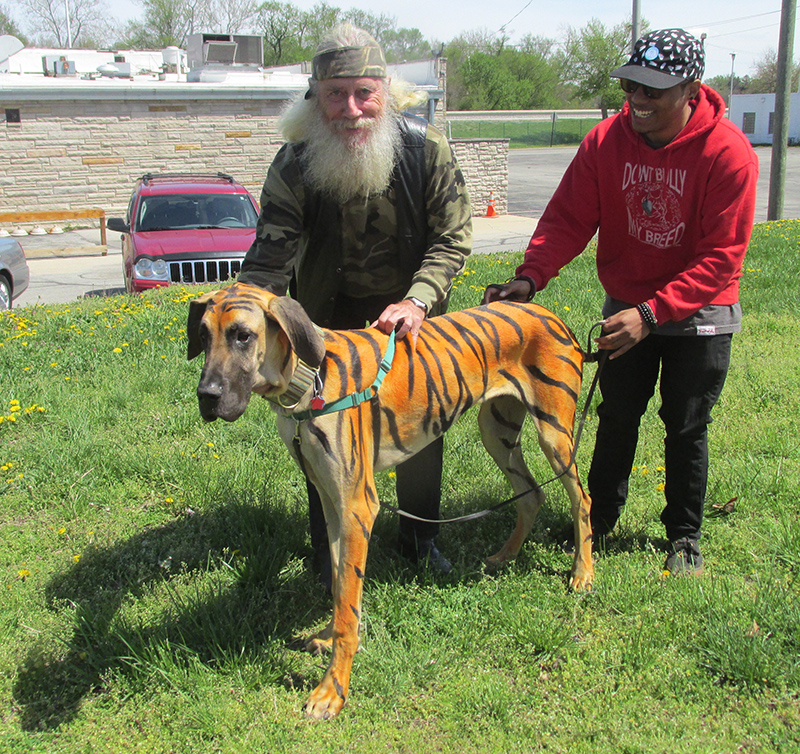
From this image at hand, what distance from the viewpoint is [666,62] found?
2.99 meters

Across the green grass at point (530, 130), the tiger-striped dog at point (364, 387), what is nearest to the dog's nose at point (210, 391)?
the tiger-striped dog at point (364, 387)

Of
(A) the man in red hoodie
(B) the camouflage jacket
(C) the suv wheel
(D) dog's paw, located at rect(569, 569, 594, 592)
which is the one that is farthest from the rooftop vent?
(D) dog's paw, located at rect(569, 569, 594, 592)

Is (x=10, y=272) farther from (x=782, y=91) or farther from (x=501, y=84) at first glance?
(x=501, y=84)

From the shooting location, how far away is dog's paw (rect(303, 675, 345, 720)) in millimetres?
2773

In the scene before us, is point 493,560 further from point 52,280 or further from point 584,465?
point 52,280

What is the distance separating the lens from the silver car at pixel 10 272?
962cm

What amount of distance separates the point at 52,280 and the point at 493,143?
44.3 feet

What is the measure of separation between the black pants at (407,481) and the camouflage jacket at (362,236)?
0.41ft

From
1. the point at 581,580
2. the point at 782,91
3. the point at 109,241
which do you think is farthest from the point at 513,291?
the point at 109,241

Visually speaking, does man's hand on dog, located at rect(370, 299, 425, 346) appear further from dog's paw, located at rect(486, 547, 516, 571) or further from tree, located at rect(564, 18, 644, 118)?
tree, located at rect(564, 18, 644, 118)

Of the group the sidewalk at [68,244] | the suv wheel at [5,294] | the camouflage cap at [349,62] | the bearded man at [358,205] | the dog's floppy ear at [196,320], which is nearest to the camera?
the dog's floppy ear at [196,320]

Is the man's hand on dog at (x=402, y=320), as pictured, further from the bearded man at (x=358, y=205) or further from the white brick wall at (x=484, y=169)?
the white brick wall at (x=484, y=169)

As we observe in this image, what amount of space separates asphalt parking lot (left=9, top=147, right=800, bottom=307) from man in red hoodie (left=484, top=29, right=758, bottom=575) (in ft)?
29.1

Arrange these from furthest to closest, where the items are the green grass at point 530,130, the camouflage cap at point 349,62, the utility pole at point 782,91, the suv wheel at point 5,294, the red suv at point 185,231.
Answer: the green grass at point 530,130, the utility pole at point 782,91, the red suv at point 185,231, the suv wheel at point 5,294, the camouflage cap at point 349,62
